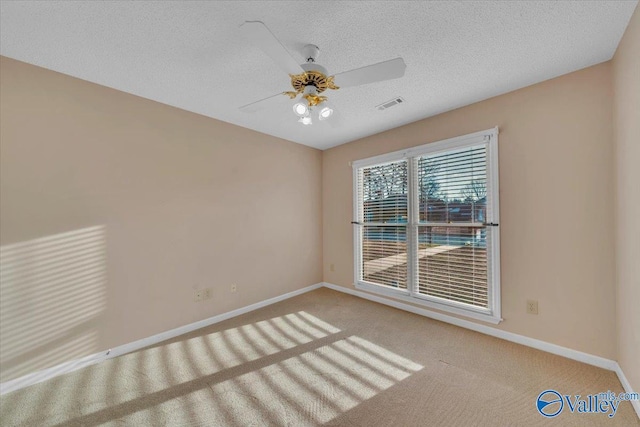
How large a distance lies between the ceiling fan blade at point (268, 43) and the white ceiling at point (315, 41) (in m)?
0.24

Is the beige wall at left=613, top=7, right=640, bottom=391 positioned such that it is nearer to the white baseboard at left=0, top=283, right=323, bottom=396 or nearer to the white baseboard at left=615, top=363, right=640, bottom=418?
the white baseboard at left=615, top=363, right=640, bottom=418

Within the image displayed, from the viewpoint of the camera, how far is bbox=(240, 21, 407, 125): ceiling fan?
4.38ft

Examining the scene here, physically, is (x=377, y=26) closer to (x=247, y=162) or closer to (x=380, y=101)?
(x=380, y=101)

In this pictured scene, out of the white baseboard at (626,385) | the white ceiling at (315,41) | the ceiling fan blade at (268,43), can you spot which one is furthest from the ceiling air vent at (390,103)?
the white baseboard at (626,385)

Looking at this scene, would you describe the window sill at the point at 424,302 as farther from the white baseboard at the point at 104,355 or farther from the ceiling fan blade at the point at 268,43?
the ceiling fan blade at the point at 268,43

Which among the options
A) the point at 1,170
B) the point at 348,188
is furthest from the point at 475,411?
the point at 1,170

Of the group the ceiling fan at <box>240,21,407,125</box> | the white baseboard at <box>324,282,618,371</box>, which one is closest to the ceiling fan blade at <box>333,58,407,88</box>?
the ceiling fan at <box>240,21,407,125</box>

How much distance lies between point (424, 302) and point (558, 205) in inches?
66.4

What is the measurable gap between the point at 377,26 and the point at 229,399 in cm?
270

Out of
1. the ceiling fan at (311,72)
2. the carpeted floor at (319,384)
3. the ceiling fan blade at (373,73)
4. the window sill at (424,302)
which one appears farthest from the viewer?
the window sill at (424,302)

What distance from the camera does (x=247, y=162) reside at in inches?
132

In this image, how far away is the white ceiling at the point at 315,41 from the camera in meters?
1.46

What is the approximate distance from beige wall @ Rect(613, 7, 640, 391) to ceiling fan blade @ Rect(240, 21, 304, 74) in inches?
81.9

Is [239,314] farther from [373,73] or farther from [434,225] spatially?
[373,73]
